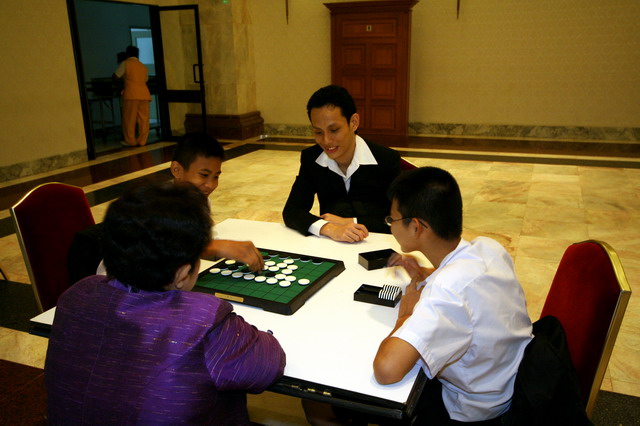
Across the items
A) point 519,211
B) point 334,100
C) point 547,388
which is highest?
point 334,100

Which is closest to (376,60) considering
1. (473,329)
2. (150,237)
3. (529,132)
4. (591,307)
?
(529,132)

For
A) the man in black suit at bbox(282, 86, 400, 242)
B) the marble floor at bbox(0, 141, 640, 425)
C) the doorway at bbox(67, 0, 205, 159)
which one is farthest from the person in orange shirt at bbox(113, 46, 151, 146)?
the man in black suit at bbox(282, 86, 400, 242)

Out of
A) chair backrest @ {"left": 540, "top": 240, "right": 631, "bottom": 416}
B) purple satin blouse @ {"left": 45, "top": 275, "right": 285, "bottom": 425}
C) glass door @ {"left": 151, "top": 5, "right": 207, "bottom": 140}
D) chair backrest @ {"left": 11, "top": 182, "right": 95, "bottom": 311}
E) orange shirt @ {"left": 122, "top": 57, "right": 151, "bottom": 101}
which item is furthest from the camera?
glass door @ {"left": 151, "top": 5, "right": 207, "bottom": 140}

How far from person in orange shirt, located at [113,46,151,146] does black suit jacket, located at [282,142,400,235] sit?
6914 mm

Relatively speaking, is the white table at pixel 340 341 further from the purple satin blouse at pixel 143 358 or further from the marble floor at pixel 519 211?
the marble floor at pixel 519 211

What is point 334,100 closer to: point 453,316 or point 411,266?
point 411,266

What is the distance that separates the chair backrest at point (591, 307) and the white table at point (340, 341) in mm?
474

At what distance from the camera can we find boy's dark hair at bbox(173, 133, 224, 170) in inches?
85.5

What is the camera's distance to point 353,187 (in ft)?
8.39

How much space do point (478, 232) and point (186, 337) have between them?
11.9 feet

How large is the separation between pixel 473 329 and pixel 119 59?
891 cm

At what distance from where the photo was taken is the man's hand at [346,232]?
2076mm

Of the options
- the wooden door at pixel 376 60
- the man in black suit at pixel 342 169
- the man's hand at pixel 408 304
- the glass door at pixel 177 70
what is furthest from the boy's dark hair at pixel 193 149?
the glass door at pixel 177 70

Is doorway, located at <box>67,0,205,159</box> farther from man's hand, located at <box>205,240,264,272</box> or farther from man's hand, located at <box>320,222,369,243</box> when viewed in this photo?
man's hand, located at <box>205,240,264,272</box>
